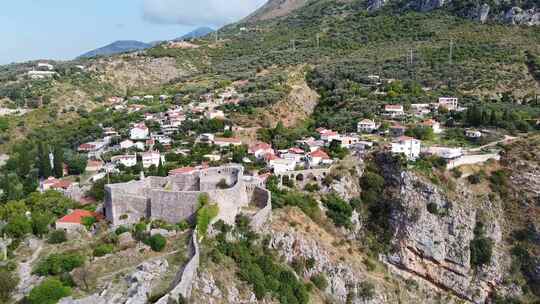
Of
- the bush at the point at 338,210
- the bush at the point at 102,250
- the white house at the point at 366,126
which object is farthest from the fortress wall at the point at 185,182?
the white house at the point at 366,126

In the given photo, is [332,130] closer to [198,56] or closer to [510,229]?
[510,229]

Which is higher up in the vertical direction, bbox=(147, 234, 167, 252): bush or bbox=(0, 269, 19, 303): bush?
bbox=(147, 234, 167, 252): bush

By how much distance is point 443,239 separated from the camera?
36219 mm

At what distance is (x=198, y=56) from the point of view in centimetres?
10562

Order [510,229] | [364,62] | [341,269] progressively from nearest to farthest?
[341,269]
[510,229]
[364,62]

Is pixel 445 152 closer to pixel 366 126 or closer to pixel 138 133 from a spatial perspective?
pixel 366 126


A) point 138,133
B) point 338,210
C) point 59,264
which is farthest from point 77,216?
point 138,133

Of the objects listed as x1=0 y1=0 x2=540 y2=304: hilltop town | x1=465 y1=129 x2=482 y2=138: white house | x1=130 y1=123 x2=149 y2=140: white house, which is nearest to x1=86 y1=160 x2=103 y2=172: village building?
x1=0 y1=0 x2=540 y2=304: hilltop town

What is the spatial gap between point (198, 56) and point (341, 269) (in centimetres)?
8171

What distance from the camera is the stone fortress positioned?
26891mm

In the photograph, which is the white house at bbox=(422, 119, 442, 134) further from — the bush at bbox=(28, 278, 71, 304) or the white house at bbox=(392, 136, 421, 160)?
the bush at bbox=(28, 278, 71, 304)

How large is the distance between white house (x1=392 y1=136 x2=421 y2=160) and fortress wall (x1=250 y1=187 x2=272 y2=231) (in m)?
14.5

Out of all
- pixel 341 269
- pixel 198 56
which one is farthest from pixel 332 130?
pixel 198 56

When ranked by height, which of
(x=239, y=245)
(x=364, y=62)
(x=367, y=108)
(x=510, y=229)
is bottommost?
(x=510, y=229)
